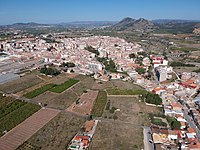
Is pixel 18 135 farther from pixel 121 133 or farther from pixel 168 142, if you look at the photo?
pixel 168 142

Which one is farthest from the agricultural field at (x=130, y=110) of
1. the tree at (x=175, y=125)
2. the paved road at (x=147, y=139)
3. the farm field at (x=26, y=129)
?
the farm field at (x=26, y=129)

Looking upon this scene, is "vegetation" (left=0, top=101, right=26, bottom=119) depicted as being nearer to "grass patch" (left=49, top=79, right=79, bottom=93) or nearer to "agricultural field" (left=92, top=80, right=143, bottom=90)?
"grass patch" (left=49, top=79, right=79, bottom=93)

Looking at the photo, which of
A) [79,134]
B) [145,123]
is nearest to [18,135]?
[79,134]

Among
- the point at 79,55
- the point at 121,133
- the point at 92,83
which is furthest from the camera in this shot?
the point at 79,55

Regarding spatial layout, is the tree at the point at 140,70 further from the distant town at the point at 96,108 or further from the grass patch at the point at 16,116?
the grass patch at the point at 16,116

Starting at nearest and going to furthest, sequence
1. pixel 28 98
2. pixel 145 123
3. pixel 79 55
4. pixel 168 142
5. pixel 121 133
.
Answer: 1. pixel 168 142
2. pixel 121 133
3. pixel 145 123
4. pixel 28 98
5. pixel 79 55

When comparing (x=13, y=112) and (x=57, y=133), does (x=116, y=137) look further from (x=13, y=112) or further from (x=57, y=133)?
(x=13, y=112)
